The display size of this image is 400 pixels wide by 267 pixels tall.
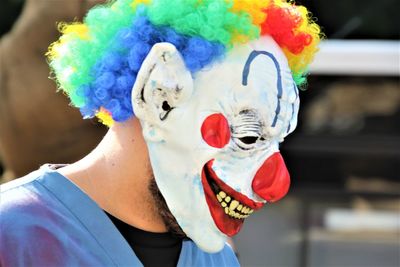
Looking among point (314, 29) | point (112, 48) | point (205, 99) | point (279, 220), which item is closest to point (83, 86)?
point (112, 48)

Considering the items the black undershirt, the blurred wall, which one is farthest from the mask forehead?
the blurred wall

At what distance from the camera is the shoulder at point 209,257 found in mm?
2170

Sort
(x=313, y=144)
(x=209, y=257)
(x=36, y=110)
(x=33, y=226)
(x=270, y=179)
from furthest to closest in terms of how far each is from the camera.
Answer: (x=313, y=144), (x=36, y=110), (x=209, y=257), (x=270, y=179), (x=33, y=226)

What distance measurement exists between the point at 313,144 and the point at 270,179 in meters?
4.33

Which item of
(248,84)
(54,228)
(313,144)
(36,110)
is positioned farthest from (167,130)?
(313,144)

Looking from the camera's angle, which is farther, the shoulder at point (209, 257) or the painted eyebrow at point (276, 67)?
the shoulder at point (209, 257)

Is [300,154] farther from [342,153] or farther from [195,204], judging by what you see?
[195,204]

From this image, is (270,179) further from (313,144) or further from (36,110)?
(313,144)

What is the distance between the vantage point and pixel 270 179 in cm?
203

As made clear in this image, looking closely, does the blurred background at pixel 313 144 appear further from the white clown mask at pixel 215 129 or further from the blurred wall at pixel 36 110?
the white clown mask at pixel 215 129

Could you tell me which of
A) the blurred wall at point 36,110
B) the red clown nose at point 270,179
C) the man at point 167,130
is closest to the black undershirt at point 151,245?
the man at point 167,130

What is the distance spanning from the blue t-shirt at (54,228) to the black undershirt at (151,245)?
45 millimetres

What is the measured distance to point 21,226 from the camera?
190cm

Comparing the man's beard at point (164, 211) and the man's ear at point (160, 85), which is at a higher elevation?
the man's ear at point (160, 85)
